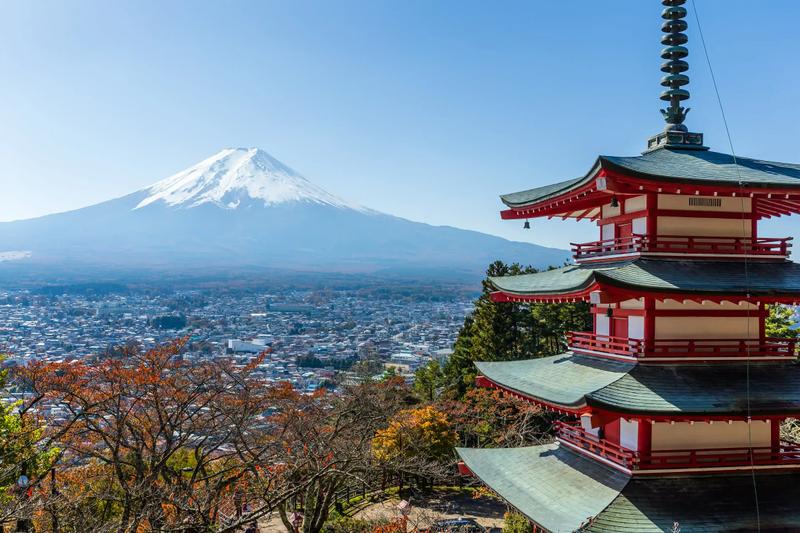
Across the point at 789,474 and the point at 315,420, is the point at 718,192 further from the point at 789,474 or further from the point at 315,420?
the point at 315,420

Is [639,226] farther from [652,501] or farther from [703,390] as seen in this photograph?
[652,501]

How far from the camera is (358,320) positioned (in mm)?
106750

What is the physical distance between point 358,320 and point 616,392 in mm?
98471

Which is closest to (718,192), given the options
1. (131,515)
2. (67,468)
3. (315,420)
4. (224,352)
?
(131,515)

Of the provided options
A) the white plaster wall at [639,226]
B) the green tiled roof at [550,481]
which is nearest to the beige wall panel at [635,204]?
the white plaster wall at [639,226]

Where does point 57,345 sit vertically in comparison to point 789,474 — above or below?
below

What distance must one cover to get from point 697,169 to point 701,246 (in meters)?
1.20

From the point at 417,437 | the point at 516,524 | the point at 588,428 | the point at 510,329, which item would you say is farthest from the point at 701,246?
the point at 510,329

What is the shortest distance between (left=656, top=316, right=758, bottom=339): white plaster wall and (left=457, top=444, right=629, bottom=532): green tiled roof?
7.61 ft

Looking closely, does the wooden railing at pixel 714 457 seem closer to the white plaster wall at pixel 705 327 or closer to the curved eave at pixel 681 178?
the white plaster wall at pixel 705 327

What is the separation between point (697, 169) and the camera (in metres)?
9.87

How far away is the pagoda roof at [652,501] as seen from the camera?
8.57 metres

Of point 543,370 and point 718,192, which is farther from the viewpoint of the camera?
point 543,370

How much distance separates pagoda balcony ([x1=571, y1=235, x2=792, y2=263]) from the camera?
9.86 meters
